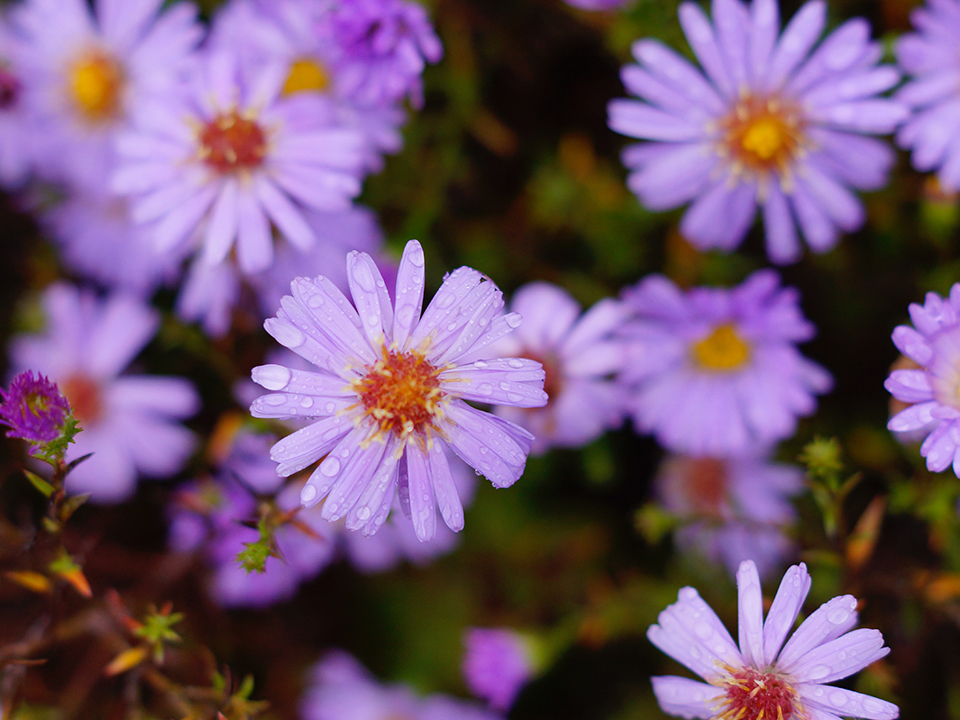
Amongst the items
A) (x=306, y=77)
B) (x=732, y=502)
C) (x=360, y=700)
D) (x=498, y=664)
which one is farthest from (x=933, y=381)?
(x=360, y=700)

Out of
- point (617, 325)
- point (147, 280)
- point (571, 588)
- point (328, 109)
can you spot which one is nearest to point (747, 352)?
point (617, 325)

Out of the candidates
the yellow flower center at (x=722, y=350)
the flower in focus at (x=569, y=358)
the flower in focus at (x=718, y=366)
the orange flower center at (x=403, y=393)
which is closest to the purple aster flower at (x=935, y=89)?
the flower in focus at (x=718, y=366)

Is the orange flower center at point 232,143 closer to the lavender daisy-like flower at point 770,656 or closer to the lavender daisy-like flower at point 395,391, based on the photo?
the lavender daisy-like flower at point 395,391

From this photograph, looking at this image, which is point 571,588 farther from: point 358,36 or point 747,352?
point 358,36

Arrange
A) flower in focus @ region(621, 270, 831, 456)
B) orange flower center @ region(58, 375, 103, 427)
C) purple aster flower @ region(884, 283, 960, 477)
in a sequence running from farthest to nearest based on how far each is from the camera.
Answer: orange flower center @ region(58, 375, 103, 427)
flower in focus @ region(621, 270, 831, 456)
purple aster flower @ region(884, 283, 960, 477)

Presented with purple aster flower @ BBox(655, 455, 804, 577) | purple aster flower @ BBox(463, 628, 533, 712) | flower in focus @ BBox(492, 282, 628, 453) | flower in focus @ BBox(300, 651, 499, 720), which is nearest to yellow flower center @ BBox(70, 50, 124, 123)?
flower in focus @ BBox(492, 282, 628, 453)

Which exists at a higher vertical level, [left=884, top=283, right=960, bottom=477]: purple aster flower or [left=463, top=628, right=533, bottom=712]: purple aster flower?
[left=884, top=283, right=960, bottom=477]: purple aster flower

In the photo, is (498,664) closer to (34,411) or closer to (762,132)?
(34,411)

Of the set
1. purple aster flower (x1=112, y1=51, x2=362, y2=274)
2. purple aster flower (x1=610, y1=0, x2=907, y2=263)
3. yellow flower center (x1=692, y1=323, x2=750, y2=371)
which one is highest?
purple aster flower (x1=610, y1=0, x2=907, y2=263)

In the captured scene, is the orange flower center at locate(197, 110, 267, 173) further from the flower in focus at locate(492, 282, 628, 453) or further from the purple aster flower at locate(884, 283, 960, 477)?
the purple aster flower at locate(884, 283, 960, 477)
